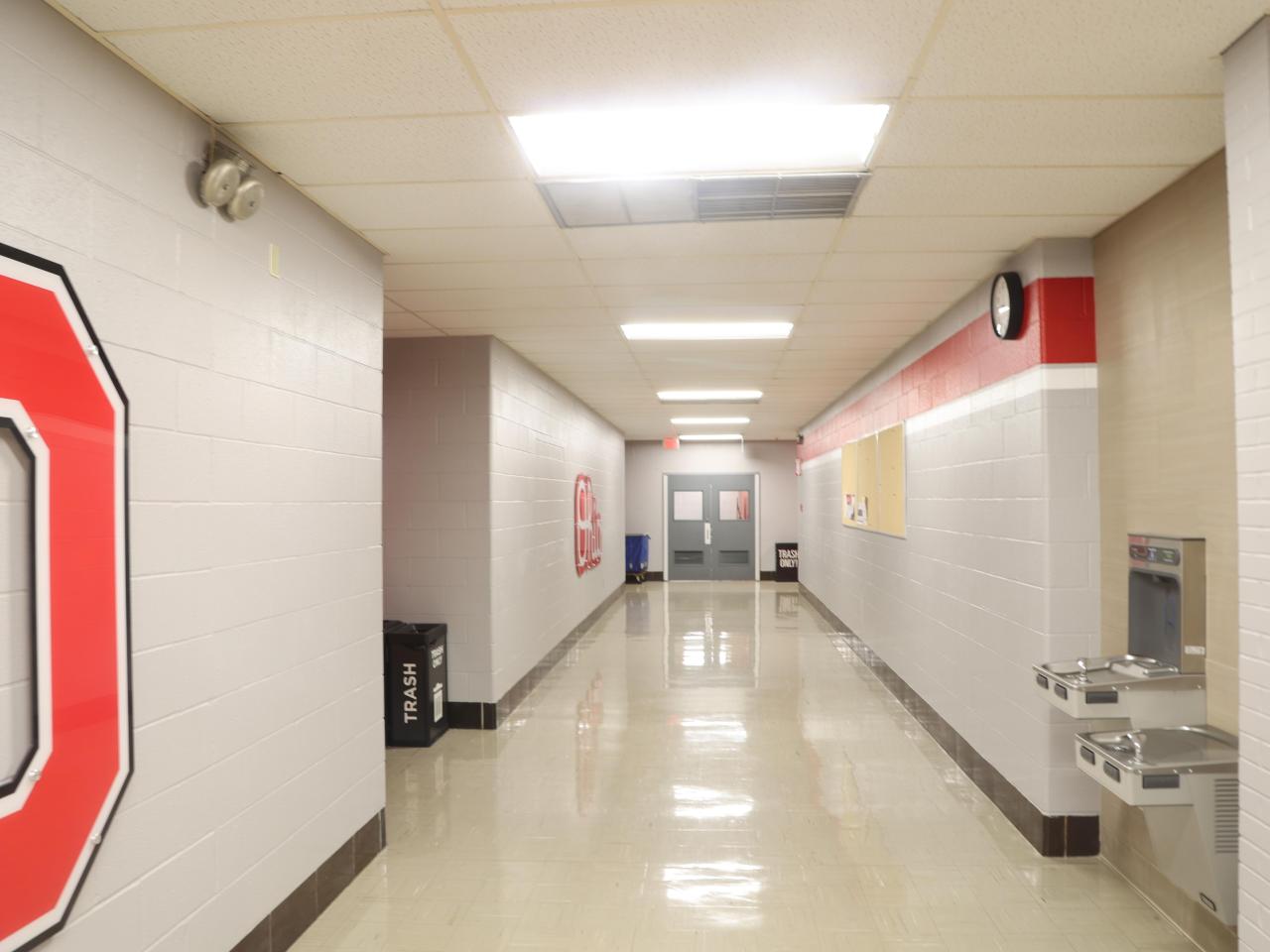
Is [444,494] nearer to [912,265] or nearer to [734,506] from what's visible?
[912,265]

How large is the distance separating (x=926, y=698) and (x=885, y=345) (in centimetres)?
253

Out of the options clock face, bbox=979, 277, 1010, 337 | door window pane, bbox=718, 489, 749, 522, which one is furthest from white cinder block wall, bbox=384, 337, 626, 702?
door window pane, bbox=718, 489, 749, 522

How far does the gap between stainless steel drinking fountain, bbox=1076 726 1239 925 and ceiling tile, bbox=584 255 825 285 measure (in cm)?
242

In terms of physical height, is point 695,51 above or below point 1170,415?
above

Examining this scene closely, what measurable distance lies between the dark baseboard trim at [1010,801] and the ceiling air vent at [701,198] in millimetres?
2762

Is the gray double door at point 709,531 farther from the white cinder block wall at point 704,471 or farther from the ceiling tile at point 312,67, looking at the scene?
the ceiling tile at point 312,67

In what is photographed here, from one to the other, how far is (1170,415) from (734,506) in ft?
A: 42.1

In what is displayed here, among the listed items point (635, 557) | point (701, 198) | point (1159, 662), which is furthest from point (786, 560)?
point (701, 198)

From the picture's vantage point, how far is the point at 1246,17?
200 centimetres

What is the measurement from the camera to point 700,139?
275 cm

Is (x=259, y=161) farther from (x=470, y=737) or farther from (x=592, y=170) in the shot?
(x=470, y=737)

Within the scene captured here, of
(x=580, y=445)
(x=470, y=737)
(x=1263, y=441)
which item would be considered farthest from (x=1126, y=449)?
(x=580, y=445)

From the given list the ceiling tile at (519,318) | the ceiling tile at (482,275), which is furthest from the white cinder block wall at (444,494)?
the ceiling tile at (482,275)

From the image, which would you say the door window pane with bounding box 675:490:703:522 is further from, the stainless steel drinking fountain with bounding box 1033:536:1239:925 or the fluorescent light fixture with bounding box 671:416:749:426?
the stainless steel drinking fountain with bounding box 1033:536:1239:925
